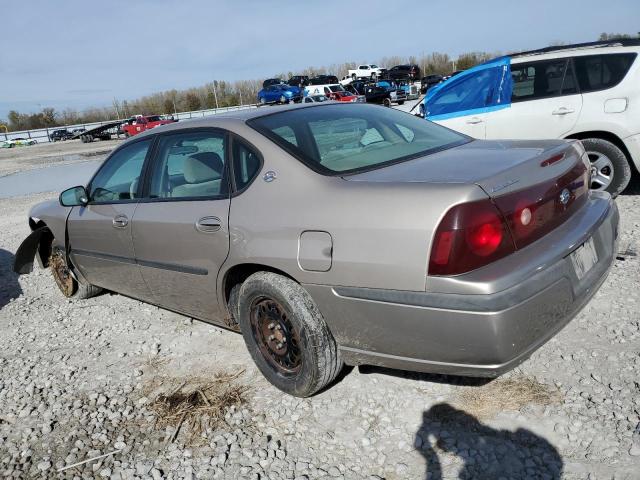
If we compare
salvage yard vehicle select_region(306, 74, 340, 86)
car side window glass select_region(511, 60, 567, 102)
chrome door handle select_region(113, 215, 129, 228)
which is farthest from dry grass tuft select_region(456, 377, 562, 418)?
salvage yard vehicle select_region(306, 74, 340, 86)

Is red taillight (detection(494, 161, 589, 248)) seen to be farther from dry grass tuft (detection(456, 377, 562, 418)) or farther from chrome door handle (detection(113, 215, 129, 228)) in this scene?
chrome door handle (detection(113, 215, 129, 228))

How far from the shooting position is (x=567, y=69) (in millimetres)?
5867

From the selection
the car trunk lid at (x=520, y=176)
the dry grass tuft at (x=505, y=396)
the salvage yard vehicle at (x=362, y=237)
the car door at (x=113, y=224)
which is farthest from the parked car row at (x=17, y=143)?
the dry grass tuft at (x=505, y=396)

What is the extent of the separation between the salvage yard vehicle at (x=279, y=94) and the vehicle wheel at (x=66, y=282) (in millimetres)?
35517

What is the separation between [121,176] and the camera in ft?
13.1

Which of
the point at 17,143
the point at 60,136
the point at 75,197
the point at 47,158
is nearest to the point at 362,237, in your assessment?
the point at 75,197

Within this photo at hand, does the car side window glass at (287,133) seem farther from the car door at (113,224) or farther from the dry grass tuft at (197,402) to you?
the dry grass tuft at (197,402)

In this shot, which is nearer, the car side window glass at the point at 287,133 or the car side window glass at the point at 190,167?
the car side window glass at the point at 287,133

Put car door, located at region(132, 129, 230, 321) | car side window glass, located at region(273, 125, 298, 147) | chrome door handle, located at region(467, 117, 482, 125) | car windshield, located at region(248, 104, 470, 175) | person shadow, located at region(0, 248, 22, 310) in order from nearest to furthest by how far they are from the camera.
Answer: car windshield, located at region(248, 104, 470, 175)
car side window glass, located at region(273, 125, 298, 147)
car door, located at region(132, 129, 230, 321)
person shadow, located at region(0, 248, 22, 310)
chrome door handle, located at region(467, 117, 482, 125)

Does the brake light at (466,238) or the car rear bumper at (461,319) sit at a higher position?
the brake light at (466,238)

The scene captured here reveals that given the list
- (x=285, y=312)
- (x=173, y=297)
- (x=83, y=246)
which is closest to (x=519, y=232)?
(x=285, y=312)

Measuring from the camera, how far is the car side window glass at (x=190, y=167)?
3.09m

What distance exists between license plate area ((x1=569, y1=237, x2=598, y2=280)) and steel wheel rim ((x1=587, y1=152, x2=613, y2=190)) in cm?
343

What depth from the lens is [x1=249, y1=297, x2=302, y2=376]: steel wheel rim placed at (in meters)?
2.80
